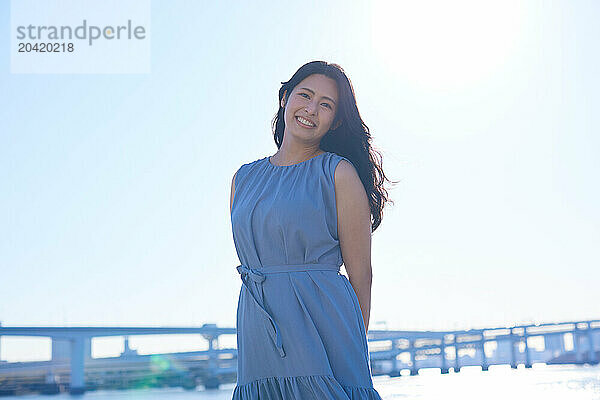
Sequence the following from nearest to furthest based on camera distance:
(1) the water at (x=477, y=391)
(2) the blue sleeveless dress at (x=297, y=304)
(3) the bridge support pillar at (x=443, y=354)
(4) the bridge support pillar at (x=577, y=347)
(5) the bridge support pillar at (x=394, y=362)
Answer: (2) the blue sleeveless dress at (x=297, y=304) < (1) the water at (x=477, y=391) < (5) the bridge support pillar at (x=394, y=362) < (3) the bridge support pillar at (x=443, y=354) < (4) the bridge support pillar at (x=577, y=347)

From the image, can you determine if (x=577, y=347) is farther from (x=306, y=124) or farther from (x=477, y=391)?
(x=306, y=124)

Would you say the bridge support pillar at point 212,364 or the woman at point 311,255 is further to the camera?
the bridge support pillar at point 212,364

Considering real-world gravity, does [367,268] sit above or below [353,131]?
below

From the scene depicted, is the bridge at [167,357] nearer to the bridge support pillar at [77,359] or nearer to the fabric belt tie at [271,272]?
the bridge support pillar at [77,359]

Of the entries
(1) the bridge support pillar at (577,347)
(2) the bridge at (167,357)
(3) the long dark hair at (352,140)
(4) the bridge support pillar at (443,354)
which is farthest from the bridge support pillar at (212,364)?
(3) the long dark hair at (352,140)

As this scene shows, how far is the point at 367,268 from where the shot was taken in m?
1.63

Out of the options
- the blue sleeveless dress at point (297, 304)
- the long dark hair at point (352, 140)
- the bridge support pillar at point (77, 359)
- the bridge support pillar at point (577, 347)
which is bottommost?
the bridge support pillar at point (577, 347)

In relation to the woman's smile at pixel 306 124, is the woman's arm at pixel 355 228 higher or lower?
lower

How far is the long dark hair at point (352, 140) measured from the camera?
171cm

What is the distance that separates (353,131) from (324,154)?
3.6 inches

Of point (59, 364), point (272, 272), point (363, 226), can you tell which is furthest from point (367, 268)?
point (59, 364)

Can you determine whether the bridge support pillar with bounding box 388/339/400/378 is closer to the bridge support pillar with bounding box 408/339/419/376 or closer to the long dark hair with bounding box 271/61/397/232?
the bridge support pillar with bounding box 408/339/419/376

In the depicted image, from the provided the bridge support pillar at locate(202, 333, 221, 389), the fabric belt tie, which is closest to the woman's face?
the fabric belt tie

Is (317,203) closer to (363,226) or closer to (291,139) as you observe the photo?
(363,226)
